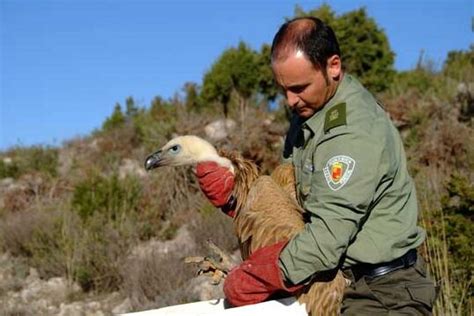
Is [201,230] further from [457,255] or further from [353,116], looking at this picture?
Result: [353,116]

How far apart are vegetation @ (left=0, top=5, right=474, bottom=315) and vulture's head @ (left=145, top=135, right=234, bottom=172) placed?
2.68m

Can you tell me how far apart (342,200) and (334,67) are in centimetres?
69

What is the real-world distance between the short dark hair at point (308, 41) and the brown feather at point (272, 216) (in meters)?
0.68

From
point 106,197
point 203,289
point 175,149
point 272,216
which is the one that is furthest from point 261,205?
point 106,197

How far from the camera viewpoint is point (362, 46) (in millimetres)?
18688

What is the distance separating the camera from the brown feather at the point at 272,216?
3285 mm

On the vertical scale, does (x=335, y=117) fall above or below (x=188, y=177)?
below

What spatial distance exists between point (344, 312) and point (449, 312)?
8.84 ft

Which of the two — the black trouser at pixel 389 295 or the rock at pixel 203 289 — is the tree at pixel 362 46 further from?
the black trouser at pixel 389 295

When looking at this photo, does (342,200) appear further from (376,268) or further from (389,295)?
(389,295)

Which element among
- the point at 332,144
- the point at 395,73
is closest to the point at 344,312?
the point at 332,144

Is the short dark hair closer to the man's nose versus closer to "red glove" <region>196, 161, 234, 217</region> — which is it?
the man's nose

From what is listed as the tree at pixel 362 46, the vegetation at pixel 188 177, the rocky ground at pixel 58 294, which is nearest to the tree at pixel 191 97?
the vegetation at pixel 188 177

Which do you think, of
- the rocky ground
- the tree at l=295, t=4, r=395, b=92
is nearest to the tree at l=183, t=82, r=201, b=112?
the tree at l=295, t=4, r=395, b=92
